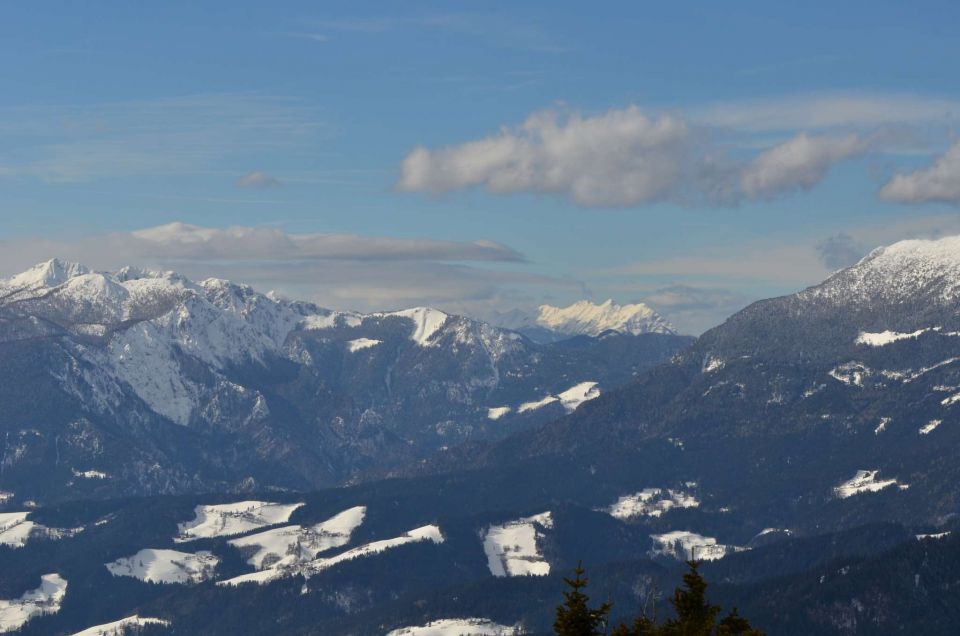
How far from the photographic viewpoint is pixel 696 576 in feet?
513

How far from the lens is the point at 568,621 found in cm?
14912

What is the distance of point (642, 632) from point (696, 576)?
24.6 ft

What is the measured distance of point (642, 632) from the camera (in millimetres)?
154625

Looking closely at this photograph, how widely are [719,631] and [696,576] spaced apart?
7.22 meters

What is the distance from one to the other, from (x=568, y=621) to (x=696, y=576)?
1480cm

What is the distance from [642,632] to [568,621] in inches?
369

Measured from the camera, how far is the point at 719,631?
150 metres

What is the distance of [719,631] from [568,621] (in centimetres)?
1410
